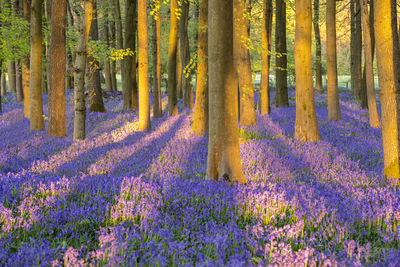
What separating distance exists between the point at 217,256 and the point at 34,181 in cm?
341

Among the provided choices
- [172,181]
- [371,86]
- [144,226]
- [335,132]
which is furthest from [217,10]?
[371,86]

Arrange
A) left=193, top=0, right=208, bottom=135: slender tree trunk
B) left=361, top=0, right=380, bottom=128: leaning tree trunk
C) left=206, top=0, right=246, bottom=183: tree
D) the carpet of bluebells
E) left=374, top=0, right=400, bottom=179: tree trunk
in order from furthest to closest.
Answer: left=361, top=0, right=380, bottom=128: leaning tree trunk, left=193, top=0, right=208, bottom=135: slender tree trunk, left=374, top=0, right=400, bottom=179: tree trunk, left=206, top=0, right=246, bottom=183: tree, the carpet of bluebells

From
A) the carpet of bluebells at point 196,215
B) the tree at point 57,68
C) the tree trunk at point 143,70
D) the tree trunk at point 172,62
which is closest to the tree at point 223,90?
the carpet of bluebells at point 196,215

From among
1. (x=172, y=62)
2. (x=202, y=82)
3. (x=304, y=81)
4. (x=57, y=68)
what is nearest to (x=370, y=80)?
(x=304, y=81)

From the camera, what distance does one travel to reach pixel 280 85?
21609 mm

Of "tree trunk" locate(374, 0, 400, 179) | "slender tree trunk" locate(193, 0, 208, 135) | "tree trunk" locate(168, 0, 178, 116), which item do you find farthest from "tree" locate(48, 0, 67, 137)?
"tree trunk" locate(374, 0, 400, 179)

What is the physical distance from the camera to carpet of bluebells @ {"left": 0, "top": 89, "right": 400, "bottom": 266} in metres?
3.01

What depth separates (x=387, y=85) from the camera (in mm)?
6254

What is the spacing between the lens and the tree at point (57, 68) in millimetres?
11227

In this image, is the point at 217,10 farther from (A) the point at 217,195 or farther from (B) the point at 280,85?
(B) the point at 280,85

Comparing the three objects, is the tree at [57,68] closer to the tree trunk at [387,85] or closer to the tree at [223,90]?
the tree at [223,90]

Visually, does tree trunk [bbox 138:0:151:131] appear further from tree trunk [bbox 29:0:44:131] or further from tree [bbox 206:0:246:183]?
tree [bbox 206:0:246:183]

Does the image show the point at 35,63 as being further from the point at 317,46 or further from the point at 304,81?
the point at 317,46

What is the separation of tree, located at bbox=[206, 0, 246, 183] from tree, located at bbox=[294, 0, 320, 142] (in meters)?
5.33
